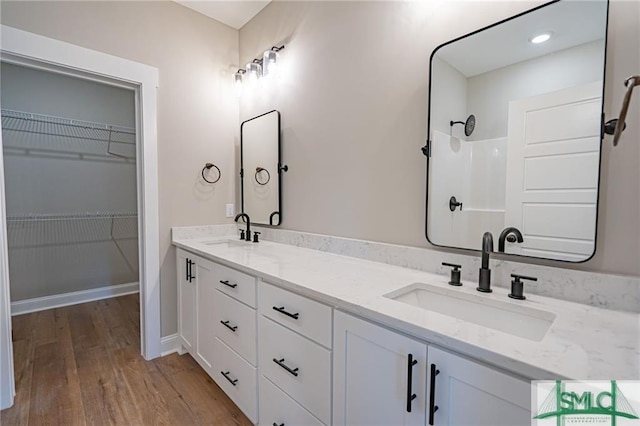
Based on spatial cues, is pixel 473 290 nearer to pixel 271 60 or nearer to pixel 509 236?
pixel 509 236

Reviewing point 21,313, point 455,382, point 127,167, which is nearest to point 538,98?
point 455,382

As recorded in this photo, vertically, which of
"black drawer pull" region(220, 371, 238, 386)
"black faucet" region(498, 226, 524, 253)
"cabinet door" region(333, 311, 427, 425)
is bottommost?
"black drawer pull" region(220, 371, 238, 386)

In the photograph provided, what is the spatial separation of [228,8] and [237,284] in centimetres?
214

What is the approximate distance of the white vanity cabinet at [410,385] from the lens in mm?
701

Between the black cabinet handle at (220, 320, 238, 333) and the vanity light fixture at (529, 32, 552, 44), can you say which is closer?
the vanity light fixture at (529, 32, 552, 44)

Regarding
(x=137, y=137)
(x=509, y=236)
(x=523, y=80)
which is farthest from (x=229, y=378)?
(x=523, y=80)

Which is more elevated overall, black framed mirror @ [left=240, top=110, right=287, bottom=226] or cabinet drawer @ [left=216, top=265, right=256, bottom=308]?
black framed mirror @ [left=240, top=110, right=287, bottom=226]

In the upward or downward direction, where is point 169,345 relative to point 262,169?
downward

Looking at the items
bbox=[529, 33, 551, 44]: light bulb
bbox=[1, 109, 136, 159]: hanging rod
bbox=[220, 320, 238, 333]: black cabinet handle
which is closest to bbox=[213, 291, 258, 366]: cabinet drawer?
bbox=[220, 320, 238, 333]: black cabinet handle

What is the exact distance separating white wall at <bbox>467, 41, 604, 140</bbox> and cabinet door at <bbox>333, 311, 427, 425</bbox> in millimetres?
906

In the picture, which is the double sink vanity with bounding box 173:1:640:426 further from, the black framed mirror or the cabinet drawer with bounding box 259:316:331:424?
the black framed mirror

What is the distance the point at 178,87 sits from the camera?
7.56 ft

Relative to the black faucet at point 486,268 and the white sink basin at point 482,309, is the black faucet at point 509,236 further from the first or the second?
the white sink basin at point 482,309

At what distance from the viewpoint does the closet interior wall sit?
9.59 feet
